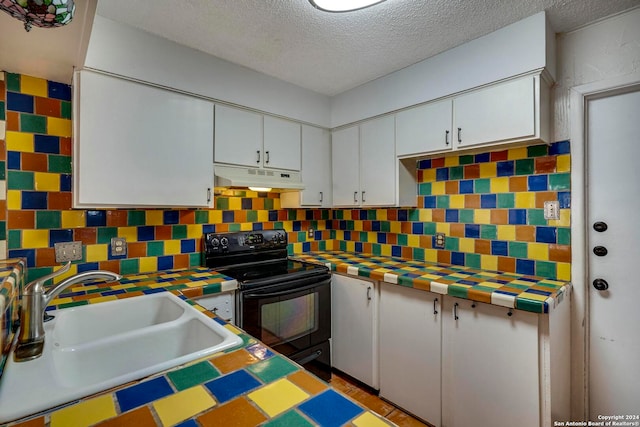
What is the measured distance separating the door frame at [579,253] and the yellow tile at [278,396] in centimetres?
178

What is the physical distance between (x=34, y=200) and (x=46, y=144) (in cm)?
30

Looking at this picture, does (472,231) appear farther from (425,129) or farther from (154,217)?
(154,217)

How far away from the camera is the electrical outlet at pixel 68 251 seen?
1715 millimetres

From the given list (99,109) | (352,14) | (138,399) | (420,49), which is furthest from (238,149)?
(138,399)

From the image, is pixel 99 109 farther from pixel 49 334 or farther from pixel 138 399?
pixel 138 399

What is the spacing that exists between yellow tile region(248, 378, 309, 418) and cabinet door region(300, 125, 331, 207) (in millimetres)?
1916

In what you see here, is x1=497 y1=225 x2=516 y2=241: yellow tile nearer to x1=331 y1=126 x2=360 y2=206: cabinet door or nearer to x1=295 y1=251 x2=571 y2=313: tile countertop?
x1=295 y1=251 x2=571 y2=313: tile countertop

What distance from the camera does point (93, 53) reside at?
62.6 inches

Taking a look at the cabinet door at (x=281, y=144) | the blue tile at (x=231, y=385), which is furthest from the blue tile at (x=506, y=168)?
the blue tile at (x=231, y=385)

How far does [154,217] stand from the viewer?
206 centimetres

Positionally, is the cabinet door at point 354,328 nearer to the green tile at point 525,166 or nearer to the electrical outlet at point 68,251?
the green tile at point 525,166

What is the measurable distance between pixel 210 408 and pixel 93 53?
178 cm

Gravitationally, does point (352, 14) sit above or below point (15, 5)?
above

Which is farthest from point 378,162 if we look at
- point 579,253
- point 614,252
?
point 614,252
